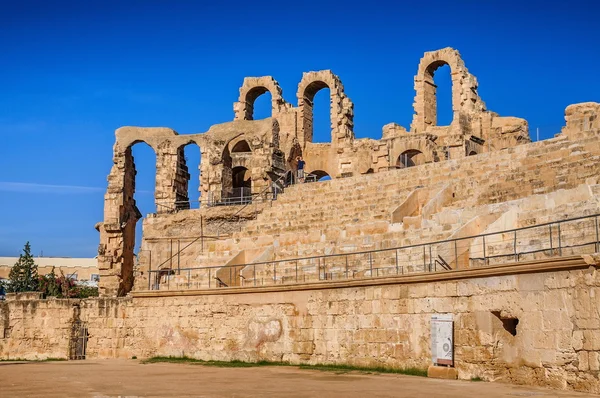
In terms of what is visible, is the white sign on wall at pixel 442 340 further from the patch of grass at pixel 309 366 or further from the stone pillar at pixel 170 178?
the stone pillar at pixel 170 178

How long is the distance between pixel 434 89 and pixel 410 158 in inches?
207

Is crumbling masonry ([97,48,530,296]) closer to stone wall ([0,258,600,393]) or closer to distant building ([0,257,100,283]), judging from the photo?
stone wall ([0,258,600,393])

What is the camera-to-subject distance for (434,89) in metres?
45.0

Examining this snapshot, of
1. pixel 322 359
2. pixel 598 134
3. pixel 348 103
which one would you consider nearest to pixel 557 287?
pixel 322 359

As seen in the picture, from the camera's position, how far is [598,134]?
21812mm

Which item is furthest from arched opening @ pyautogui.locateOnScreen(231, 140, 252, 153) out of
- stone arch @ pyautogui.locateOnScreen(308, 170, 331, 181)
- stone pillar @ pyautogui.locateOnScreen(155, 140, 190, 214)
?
stone pillar @ pyautogui.locateOnScreen(155, 140, 190, 214)

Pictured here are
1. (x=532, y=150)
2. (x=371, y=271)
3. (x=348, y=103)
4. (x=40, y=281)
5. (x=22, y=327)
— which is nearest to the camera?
(x=371, y=271)

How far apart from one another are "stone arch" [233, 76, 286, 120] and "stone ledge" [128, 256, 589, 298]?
23210 millimetres

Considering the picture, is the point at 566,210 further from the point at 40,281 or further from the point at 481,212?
the point at 40,281

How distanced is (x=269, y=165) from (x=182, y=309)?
11155 mm

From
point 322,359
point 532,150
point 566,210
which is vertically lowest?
point 322,359

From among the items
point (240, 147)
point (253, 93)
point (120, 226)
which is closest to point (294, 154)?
point (240, 147)

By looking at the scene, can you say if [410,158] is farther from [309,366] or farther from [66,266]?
[66,266]

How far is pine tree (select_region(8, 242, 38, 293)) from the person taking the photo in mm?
61844
